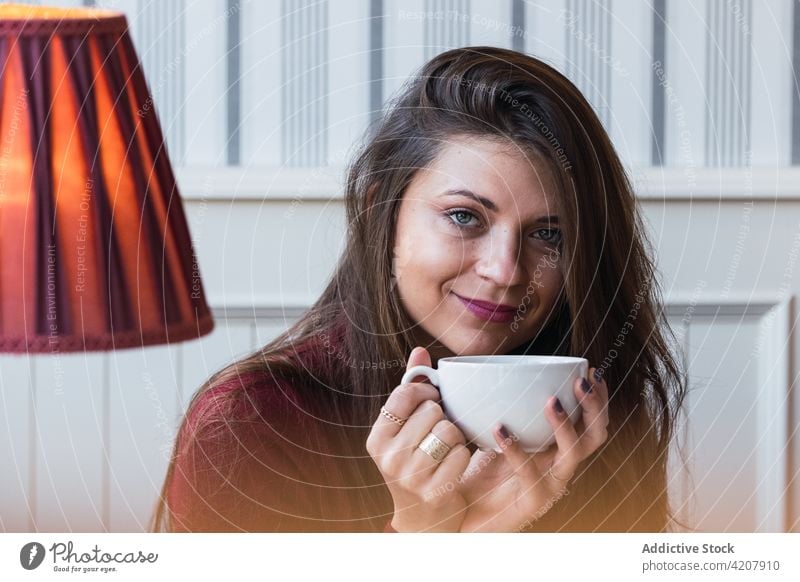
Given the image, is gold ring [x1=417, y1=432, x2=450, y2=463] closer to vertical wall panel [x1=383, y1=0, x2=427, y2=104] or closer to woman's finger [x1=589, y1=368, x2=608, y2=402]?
woman's finger [x1=589, y1=368, x2=608, y2=402]

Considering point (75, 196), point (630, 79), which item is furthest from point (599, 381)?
point (75, 196)

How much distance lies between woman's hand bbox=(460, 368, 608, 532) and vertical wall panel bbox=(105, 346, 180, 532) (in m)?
0.18

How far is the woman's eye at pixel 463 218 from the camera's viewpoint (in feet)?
1.54

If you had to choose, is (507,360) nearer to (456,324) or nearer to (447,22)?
(456,324)

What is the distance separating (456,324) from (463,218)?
0.06 metres

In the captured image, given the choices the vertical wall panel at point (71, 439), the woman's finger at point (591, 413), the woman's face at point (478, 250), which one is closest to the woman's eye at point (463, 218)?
the woman's face at point (478, 250)

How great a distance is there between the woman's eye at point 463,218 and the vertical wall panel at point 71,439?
0.71 ft

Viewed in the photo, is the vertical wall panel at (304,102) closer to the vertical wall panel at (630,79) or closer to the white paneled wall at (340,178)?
the white paneled wall at (340,178)

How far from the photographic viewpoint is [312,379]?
50 centimetres

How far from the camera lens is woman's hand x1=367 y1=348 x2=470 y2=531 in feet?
1.41

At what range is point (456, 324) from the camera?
0.49m

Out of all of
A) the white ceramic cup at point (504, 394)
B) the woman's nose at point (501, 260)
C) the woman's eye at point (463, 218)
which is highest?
the woman's eye at point (463, 218)

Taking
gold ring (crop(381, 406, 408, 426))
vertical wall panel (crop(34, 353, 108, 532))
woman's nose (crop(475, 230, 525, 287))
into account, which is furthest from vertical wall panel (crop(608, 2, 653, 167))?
vertical wall panel (crop(34, 353, 108, 532))
